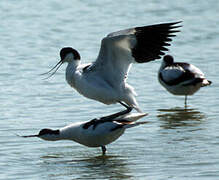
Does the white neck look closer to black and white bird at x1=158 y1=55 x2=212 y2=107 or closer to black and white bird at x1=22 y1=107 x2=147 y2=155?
black and white bird at x1=22 y1=107 x2=147 y2=155

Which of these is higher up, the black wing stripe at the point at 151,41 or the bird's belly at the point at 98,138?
the black wing stripe at the point at 151,41

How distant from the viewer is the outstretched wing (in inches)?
325

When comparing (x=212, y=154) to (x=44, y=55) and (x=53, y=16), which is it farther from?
(x=53, y=16)

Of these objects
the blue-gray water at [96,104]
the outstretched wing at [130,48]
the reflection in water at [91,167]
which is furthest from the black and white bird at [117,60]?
the reflection in water at [91,167]

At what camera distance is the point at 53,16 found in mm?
19359

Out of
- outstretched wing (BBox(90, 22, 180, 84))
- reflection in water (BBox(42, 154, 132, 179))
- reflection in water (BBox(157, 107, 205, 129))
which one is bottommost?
reflection in water (BBox(157, 107, 205, 129))

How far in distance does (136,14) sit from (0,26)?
3.86 metres

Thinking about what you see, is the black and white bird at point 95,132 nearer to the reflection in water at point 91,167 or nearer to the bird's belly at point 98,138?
the bird's belly at point 98,138

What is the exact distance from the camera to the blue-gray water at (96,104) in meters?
7.62

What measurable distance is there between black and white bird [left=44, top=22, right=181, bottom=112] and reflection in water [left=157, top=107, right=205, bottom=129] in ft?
3.46

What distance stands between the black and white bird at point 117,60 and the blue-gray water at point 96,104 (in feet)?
2.09

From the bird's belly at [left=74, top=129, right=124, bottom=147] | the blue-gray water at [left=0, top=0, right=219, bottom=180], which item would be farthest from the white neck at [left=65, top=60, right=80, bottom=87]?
the bird's belly at [left=74, top=129, right=124, bottom=147]

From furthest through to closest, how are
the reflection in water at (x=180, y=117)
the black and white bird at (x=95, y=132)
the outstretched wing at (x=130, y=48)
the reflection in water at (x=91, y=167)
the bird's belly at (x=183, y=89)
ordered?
the bird's belly at (x=183, y=89) < the reflection in water at (x=180, y=117) < the outstretched wing at (x=130, y=48) < the black and white bird at (x=95, y=132) < the reflection in water at (x=91, y=167)

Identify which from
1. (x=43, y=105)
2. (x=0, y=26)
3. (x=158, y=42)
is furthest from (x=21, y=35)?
(x=158, y=42)
